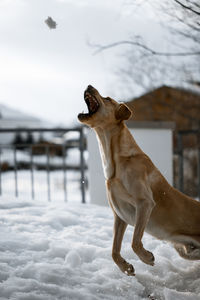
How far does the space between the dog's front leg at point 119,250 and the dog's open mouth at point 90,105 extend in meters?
0.53

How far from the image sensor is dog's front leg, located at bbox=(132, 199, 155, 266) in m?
1.66

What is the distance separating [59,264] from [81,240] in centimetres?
46

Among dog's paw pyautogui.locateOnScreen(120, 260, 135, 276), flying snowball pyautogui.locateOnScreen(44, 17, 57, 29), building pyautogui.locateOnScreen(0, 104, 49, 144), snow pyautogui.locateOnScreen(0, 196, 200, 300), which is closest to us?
snow pyautogui.locateOnScreen(0, 196, 200, 300)

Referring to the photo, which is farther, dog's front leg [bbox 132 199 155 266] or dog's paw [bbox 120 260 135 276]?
dog's paw [bbox 120 260 135 276]

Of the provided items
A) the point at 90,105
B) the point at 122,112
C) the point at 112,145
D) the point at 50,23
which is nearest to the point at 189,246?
the point at 112,145

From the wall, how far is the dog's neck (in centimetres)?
266

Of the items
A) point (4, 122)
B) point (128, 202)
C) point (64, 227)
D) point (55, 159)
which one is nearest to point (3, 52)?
point (64, 227)

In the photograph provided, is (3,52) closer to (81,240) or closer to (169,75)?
(81,240)

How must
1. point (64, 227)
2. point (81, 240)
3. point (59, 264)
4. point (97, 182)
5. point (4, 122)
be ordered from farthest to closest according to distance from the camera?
point (4, 122) → point (97, 182) → point (64, 227) → point (81, 240) → point (59, 264)

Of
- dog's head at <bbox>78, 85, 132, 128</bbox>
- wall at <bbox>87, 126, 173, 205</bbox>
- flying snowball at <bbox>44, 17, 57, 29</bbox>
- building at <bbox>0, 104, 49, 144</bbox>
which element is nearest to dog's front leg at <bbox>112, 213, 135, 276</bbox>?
dog's head at <bbox>78, 85, 132, 128</bbox>

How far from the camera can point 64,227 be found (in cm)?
263

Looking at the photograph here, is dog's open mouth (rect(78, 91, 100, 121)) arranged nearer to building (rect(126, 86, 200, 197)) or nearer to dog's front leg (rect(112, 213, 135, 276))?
dog's front leg (rect(112, 213, 135, 276))

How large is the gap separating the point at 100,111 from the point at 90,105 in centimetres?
5

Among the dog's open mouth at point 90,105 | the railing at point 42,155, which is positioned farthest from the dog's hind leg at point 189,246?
the railing at point 42,155
